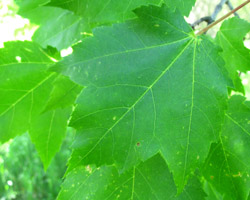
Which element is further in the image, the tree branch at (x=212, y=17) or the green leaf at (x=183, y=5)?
the tree branch at (x=212, y=17)

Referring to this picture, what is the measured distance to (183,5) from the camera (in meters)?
0.76

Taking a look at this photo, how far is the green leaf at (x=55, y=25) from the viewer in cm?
105

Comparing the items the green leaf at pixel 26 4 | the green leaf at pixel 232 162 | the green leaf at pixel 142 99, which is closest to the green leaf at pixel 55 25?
the green leaf at pixel 26 4

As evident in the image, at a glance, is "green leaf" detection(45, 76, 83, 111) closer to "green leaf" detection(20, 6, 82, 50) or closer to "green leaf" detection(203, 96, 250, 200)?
"green leaf" detection(20, 6, 82, 50)

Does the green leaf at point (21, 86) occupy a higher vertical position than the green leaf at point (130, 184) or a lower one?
higher

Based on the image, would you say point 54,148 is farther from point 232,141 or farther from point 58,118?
point 232,141

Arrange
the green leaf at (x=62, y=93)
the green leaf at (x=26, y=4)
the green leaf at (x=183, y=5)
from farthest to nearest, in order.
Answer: the green leaf at (x=26, y=4), the green leaf at (x=62, y=93), the green leaf at (x=183, y=5)

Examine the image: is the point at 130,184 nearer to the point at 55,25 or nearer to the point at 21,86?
the point at 21,86

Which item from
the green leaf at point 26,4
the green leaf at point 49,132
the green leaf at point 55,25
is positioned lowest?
the green leaf at point 49,132

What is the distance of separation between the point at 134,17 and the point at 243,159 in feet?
1.35

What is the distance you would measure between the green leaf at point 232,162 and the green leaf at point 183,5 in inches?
11.5

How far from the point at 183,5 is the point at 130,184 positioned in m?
0.44

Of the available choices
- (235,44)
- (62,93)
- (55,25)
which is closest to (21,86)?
(62,93)

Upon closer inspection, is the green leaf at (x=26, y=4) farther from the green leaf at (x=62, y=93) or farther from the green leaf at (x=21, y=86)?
the green leaf at (x=62, y=93)
